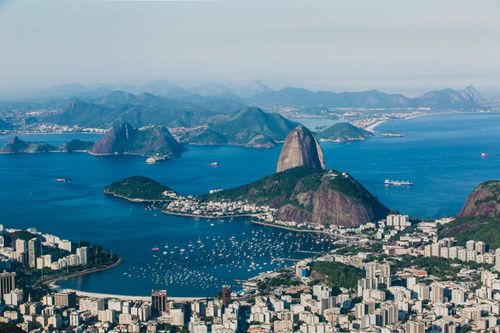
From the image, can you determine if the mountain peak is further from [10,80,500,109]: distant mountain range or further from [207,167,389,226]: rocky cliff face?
[207,167,389,226]: rocky cliff face

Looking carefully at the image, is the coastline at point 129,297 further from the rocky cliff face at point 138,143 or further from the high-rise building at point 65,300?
the rocky cliff face at point 138,143

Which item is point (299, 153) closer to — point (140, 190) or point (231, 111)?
point (140, 190)

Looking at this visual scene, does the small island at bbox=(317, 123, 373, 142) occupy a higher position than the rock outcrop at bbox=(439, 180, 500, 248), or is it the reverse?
the small island at bbox=(317, 123, 373, 142)

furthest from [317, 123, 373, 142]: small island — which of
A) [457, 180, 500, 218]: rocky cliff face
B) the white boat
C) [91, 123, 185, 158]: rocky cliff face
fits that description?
[457, 180, 500, 218]: rocky cliff face

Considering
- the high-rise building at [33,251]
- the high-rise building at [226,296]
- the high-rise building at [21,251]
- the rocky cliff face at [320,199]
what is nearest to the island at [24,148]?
the rocky cliff face at [320,199]

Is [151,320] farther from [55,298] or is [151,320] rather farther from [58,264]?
[58,264]
